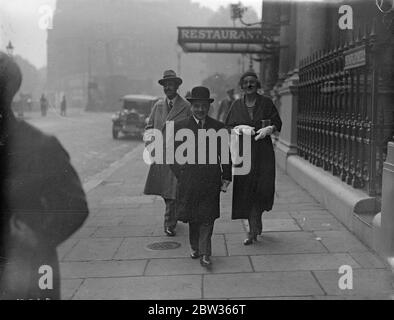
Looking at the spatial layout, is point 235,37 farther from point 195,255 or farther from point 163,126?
point 195,255

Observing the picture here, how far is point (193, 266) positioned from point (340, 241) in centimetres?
173

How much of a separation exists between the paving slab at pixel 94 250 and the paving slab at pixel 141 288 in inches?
28.4

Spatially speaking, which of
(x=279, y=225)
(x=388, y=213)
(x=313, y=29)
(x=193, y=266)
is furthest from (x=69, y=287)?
(x=313, y=29)

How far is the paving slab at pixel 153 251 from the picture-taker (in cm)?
504

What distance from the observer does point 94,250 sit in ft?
17.3

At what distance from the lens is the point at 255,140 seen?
5.41 metres

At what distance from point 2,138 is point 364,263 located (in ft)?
11.0

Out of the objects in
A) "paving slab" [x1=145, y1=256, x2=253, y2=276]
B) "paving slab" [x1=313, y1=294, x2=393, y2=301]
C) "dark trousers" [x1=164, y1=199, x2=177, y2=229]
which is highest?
"dark trousers" [x1=164, y1=199, x2=177, y2=229]

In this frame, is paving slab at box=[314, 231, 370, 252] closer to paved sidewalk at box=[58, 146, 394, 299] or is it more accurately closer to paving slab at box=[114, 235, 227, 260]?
paved sidewalk at box=[58, 146, 394, 299]

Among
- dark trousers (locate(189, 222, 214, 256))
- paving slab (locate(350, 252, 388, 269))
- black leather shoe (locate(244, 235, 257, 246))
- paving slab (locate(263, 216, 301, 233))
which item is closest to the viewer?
paving slab (locate(350, 252, 388, 269))

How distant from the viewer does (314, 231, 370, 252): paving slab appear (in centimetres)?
509

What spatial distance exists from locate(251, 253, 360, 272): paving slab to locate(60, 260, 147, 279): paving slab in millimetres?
1080

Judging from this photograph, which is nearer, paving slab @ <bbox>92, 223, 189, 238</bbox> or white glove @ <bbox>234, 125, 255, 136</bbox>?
white glove @ <bbox>234, 125, 255, 136</bbox>

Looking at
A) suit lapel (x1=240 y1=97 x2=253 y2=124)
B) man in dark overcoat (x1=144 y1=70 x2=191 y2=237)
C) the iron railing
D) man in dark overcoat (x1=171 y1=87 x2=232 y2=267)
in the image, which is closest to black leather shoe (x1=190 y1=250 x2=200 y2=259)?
man in dark overcoat (x1=171 y1=87 x2=232 y2=267)
